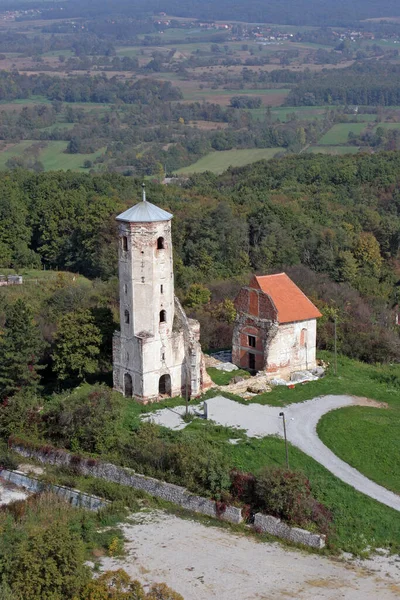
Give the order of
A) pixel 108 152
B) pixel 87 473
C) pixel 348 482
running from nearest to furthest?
pixel 348 482, pixel 87 473, pixel 108 152

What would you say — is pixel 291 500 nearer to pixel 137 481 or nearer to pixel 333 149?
pixel 137 481

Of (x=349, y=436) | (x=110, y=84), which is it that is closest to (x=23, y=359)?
(x=349, y=436)

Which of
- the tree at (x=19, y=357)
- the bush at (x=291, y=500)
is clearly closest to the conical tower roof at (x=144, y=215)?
the tree at (x=19, y=357)

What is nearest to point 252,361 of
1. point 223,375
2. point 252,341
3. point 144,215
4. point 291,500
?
point 252,341

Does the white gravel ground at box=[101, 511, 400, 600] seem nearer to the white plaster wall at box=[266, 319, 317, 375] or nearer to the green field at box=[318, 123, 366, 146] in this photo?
the white plaster wall at box=[266, 319, 317, 375]

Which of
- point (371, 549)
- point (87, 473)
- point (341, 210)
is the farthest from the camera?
point (341, 210)

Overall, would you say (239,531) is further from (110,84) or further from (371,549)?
(110,84)
